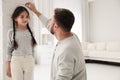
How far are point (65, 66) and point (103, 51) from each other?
6747 mm

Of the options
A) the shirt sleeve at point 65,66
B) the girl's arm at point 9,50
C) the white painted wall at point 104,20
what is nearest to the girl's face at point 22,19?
the girl's arm at point 9,50

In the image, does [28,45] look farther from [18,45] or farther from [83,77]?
[83,77]

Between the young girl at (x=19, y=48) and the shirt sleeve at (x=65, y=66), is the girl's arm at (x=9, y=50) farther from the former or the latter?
the shirt sleeve at (x=65, y=66)

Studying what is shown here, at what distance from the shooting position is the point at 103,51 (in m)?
8.00

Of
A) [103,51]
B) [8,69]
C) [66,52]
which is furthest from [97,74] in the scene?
[66,52]

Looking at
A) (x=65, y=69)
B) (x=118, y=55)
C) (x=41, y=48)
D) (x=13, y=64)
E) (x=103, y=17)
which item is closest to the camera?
(x=65, y=69)

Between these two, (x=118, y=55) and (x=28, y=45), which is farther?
(x=118, y=55)

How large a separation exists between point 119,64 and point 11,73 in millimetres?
5688

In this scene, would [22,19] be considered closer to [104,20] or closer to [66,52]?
[66,52]

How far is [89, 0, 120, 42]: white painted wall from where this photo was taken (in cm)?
858

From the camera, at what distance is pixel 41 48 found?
7.88 m

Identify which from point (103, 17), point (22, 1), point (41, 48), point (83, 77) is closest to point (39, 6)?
point (41, 48)

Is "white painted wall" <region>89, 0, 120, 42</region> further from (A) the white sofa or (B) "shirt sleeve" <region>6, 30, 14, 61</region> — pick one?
(B) "shirt sleeve" <region>6, 30, 14, 61</region>

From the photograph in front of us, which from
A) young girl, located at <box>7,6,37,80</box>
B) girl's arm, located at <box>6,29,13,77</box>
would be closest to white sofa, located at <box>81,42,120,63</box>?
young girl, located at <box>7,6,37,80</box>
